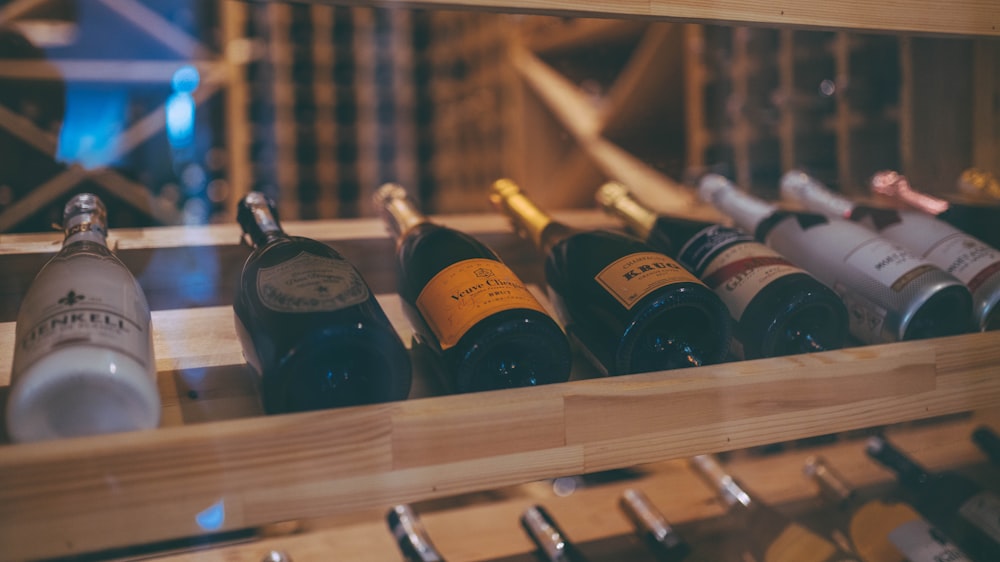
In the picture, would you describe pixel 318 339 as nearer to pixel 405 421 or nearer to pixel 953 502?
pixel 405 421

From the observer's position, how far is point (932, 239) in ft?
2.04

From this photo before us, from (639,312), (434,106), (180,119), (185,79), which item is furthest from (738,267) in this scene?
(434,106)

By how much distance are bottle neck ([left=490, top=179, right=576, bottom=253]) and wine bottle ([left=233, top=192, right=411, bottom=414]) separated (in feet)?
0.72

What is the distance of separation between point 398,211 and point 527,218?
0.37 feet

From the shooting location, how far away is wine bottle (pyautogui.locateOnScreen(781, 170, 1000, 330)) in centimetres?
56

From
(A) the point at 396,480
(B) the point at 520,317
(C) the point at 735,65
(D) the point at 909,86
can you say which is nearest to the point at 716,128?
(C) the point at 735,65

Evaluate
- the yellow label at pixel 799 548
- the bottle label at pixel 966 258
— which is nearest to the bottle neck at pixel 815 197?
the bottle label at pixel 966 258

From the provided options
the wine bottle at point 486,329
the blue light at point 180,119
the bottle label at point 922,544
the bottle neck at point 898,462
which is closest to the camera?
the wine bottle at point 486,329

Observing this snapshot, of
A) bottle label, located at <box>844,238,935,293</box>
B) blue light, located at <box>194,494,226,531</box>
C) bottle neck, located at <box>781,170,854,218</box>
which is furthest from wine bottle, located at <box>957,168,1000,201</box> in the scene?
blue light, located at <box>194,494,226,531</box>

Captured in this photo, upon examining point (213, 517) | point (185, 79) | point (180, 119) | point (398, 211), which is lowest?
point (213, 517)

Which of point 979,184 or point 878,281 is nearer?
point 878,281

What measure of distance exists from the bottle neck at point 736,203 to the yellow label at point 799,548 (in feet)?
1.03

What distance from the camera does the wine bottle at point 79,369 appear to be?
1.10 ft

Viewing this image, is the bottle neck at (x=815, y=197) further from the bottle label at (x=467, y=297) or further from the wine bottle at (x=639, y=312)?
the bottle label at (x=467, y=297)
